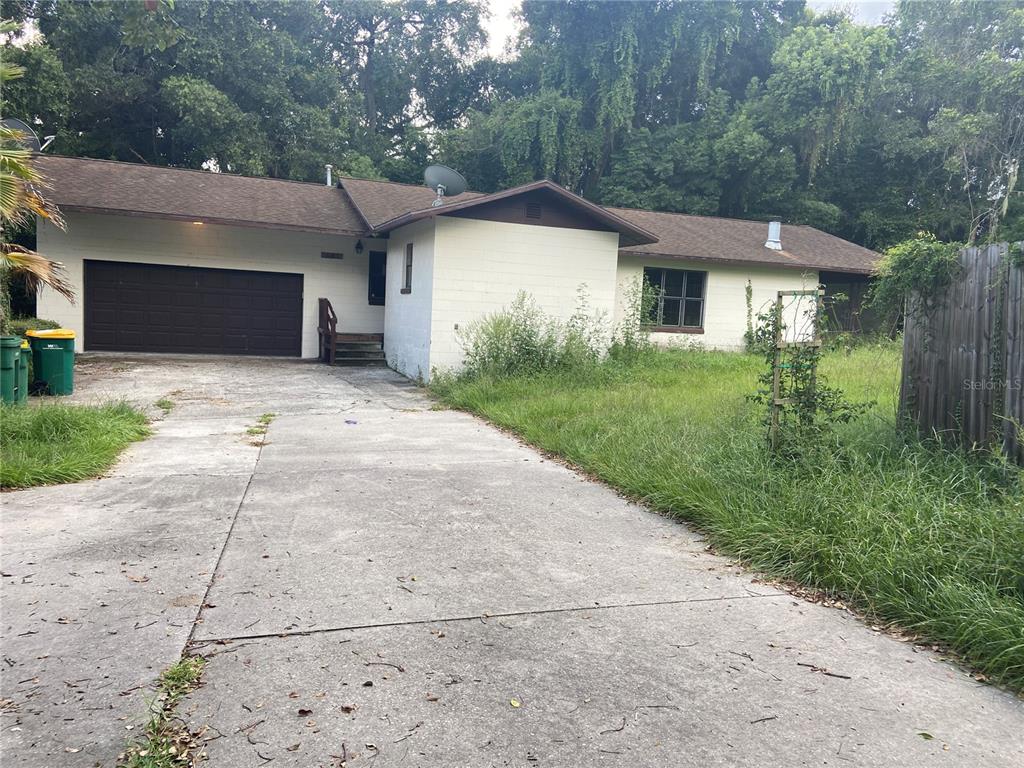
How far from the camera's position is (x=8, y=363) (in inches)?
340

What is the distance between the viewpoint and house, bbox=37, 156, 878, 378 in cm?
1380

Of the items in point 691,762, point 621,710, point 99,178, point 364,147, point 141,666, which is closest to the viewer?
point 691,762

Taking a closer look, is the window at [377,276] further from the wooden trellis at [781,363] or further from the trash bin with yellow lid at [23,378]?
the wooden trellis at [781,363]

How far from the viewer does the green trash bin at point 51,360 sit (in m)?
10.4

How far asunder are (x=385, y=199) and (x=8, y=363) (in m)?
11.4

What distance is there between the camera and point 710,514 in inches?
202

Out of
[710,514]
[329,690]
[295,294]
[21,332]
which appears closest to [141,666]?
[329,690]

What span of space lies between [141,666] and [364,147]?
108 feet

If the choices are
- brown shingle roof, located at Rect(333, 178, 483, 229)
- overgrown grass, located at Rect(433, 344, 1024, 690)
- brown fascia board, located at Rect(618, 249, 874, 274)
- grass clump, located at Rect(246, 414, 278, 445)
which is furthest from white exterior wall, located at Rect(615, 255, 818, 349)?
grass clump, located at Rect(246, 414, 278, 445)

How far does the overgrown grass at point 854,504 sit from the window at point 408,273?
6.90 meters

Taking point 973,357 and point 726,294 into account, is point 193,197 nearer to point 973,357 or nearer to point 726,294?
point 726,294

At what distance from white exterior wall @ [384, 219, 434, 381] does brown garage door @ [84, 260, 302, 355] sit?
8.57 feet

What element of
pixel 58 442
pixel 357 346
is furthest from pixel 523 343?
→ pixel 58 442

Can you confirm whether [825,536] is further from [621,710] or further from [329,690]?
[329,690]
